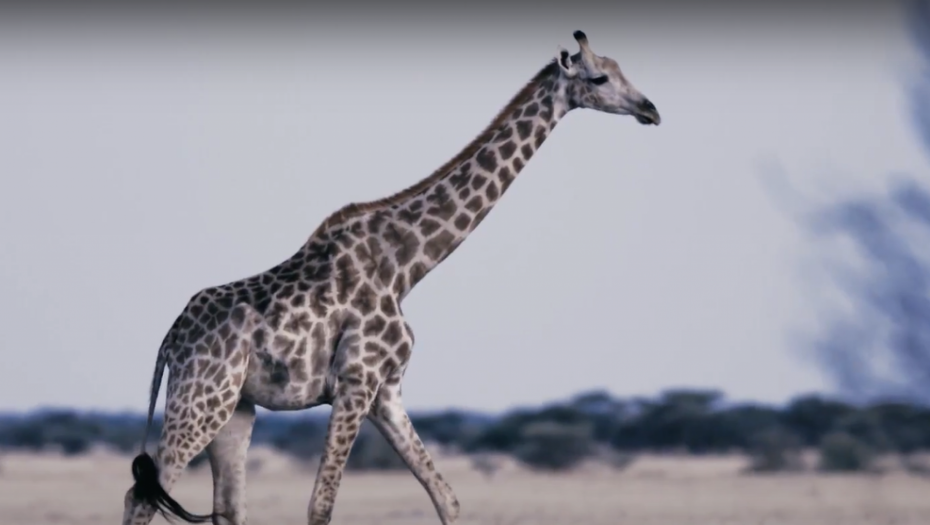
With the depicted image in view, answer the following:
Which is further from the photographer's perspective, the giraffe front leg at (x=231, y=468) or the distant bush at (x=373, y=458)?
the distant bush at (x=373, y=458)

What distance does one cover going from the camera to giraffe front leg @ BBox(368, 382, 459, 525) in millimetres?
12805

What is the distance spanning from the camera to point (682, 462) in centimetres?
4088

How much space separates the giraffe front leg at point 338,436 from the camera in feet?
40.8

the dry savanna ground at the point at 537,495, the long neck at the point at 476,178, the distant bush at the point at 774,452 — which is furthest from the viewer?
the distant bush at the point at 774,452

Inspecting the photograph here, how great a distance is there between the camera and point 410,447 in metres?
12.8

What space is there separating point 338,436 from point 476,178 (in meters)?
2.06

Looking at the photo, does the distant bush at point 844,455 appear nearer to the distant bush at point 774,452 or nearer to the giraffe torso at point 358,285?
the distant bush at point 774,452

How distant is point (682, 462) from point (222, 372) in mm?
29223

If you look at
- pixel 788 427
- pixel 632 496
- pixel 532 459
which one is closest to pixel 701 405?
pixel 788 427

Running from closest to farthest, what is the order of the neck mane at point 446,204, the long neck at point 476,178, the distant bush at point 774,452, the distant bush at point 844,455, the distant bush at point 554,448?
the neck mane at point 446,204 < the long neck at point 476,178 < the distant bush at point 774,452 < the distant bush at point 844,455 < the distant bush at point 554,448

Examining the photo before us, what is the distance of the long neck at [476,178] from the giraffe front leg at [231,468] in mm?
1405

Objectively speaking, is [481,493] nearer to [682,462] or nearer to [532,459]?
[532,459]

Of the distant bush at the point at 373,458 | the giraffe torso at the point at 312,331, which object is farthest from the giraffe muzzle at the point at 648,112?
the distant bush at the point at 373,458

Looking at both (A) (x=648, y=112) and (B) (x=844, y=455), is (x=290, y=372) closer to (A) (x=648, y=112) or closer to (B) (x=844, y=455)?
(A) (x=648, y=112)
